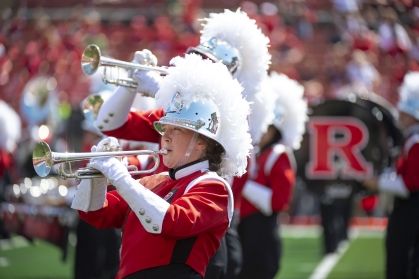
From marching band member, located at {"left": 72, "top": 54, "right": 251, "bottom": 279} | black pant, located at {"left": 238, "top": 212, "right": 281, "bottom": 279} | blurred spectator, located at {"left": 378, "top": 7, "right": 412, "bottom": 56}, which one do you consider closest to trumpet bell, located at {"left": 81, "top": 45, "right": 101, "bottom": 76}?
marching band member, located at {"left": 72, "top": 54, "right": 251, "bottom": 279}

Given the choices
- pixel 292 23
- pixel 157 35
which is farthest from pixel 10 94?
pixel 292 23

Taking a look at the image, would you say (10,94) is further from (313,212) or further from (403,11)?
(403,11)

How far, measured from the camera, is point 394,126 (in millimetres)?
7680

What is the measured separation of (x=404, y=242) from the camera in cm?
573

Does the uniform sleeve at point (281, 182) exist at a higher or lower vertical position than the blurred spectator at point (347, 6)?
lower

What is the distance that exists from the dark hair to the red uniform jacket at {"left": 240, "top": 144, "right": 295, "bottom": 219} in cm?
229

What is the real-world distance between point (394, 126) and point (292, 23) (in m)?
12.0

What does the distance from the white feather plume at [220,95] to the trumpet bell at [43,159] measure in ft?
1.95

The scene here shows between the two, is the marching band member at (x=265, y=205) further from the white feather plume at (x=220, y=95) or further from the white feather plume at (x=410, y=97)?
the white feather plume at (x=220, y=95)

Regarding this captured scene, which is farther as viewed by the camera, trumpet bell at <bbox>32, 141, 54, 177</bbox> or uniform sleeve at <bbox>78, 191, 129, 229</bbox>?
uniform sleeve at <bbox>78, 191, 129, 229</bbox>

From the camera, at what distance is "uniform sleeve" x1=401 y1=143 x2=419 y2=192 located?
18.6 feet

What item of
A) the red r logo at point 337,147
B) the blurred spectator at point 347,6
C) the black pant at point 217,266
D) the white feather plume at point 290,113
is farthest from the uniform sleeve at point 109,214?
the blurred spectator at point 347,6

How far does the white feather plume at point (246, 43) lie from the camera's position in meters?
4.44

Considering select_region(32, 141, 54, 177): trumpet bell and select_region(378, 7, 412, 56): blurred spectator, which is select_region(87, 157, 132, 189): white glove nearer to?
select_region(32, 141, 54, 177): trumpet bell
